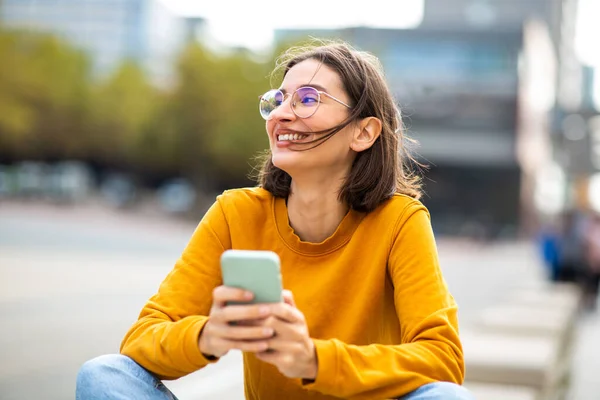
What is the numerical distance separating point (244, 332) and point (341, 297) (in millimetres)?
649

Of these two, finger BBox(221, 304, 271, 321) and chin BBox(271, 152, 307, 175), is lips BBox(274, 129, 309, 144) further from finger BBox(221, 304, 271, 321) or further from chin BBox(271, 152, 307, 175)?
finger BBox(221, 304, 271, 321)

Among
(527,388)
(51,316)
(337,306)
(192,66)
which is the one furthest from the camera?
(192,66)

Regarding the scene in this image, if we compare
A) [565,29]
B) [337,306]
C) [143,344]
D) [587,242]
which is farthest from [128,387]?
[565,29]

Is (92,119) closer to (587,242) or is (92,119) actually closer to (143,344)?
(587,242)

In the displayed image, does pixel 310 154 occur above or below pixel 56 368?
above

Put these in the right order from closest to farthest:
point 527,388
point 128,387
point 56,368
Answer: point 128,387
point 527,388
point 56,368

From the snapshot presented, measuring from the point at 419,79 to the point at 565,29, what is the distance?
47.2 meters

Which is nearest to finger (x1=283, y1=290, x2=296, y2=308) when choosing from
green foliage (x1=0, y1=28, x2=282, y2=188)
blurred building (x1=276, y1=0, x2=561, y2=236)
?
green foliage (x1=0, y1=28, x2=282, y2=188)

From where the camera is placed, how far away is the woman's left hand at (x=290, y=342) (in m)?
1.99

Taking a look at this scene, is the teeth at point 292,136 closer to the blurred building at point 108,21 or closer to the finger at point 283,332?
the finger at point 283,332

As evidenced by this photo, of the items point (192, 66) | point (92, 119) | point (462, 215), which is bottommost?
point (462, 215)

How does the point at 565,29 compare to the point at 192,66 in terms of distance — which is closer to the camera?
the point at 192,66

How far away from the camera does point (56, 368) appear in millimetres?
6176

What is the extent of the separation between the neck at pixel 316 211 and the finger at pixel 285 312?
2.43ft
